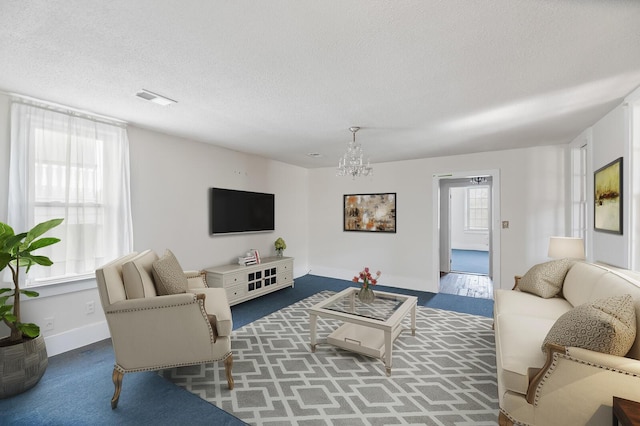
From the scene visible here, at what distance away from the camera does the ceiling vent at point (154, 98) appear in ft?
7.99

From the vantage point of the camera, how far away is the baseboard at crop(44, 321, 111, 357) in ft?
8.96

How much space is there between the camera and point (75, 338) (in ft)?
9.44

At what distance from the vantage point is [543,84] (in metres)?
2.22

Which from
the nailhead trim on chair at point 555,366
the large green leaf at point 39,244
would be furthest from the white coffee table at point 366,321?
the large green leaf at point 39,244

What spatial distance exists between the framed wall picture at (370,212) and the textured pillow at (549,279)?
2685 millimetres

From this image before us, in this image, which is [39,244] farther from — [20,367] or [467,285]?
[467,285]

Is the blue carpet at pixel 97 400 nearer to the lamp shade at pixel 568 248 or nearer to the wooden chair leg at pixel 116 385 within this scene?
the wooden chair leg at pixel 116 385

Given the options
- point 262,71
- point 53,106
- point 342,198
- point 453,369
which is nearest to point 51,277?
point 53,106

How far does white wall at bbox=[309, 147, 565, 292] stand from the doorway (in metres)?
0.13

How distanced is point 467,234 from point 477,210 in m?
0.95

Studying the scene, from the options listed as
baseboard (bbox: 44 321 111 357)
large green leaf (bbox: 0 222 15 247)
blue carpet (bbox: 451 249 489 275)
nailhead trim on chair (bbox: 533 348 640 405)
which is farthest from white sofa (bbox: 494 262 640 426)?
blue carpet (bbox: 451 249 489 275)

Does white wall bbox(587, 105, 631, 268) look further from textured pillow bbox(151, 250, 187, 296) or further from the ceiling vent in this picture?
the ceiling vent

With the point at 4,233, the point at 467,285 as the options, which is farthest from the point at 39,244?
the point at 467,285

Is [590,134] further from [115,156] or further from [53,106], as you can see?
[53,106]
